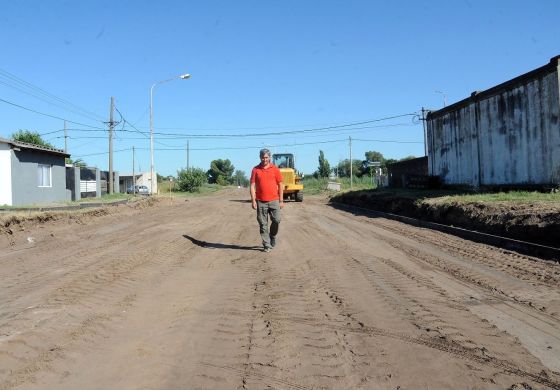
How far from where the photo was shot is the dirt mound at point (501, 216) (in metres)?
10.4

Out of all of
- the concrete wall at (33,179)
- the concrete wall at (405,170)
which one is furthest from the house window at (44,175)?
the concrete wall at (405,170)

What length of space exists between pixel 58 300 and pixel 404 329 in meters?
4.08

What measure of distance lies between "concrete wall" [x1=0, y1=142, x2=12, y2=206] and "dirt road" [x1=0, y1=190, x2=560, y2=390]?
60.4ft

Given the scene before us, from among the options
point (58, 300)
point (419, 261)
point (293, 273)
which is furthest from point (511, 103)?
point (58, 300)

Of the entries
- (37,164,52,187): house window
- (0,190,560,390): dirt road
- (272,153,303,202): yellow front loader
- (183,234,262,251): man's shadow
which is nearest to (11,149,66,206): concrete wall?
(37,164,52,187): house window

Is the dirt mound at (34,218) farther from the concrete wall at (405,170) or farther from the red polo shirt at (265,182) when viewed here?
the concrete wall at (405,170)

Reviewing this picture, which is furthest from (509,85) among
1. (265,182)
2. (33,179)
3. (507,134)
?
(33,179)

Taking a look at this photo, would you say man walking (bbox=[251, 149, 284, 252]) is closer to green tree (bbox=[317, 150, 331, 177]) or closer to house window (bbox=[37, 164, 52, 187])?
house window (bbox=[37, 164, 52, 187])

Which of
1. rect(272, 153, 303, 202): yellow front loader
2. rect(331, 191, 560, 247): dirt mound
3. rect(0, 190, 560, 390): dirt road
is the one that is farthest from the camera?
rect(272, 153, 303, 202): yellow front loader

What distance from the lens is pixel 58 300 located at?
6.04 m

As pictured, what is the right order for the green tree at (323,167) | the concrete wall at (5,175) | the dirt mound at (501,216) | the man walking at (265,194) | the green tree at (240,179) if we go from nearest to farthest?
the man walking at (265,194) → the dirt mound at (501,216) → the concrete wall at (5,175) → the green tree at (323,167) → the green tree at (240,179)

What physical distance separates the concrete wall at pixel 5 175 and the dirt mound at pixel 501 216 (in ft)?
66.3

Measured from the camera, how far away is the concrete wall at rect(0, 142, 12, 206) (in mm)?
26000

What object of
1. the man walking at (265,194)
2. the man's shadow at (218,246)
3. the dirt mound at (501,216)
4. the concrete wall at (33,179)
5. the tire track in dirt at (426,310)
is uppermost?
the concrete wall at (33,179)
